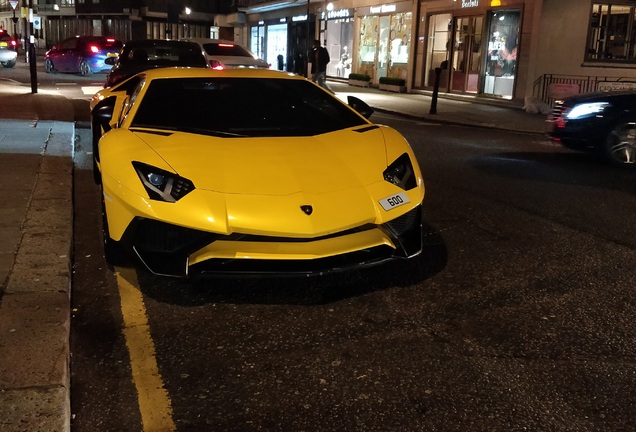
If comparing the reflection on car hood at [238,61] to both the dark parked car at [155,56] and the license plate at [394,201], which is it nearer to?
the dark parked car at [155,56]

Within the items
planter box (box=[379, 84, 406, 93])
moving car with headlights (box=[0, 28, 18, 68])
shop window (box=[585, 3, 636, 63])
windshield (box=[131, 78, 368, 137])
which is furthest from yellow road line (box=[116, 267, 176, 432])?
moving car with headlights (box=[0, 28, 18, 68])

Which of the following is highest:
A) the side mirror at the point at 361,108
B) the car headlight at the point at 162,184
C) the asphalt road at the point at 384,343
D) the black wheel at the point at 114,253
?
the side mirror at the point at 361,108

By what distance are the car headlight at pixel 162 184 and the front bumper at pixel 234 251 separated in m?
0.17

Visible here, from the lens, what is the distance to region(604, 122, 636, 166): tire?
938cm

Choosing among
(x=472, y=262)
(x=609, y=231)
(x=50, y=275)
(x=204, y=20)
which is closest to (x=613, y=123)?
(x=609, y=231)

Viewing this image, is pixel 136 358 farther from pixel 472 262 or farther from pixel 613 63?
pixel 613 63

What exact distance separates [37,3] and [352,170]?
71.7m

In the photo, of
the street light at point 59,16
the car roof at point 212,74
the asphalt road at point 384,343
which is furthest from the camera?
the street light at point 59,16

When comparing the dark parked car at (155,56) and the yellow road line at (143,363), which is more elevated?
the dark parked car at (155,56)

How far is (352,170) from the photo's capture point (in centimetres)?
443

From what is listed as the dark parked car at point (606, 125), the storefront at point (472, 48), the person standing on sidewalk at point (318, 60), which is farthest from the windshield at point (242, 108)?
the person standing on sidewalk at point (318, 60)

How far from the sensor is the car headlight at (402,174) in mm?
4484

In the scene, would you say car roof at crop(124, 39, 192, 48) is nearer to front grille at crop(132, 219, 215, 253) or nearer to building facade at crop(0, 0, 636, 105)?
building facade at crop(0, 0, 636, 105)

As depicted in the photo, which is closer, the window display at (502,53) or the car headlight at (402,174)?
the car headlight at (402,174)
